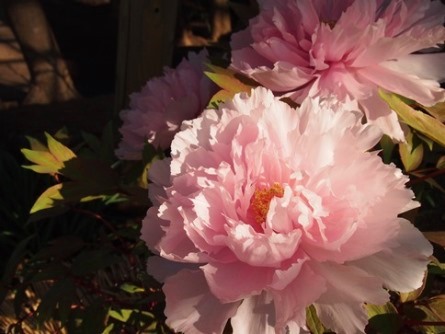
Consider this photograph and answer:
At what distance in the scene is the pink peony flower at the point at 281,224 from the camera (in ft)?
1.74

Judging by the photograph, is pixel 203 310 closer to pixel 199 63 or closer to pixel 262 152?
pixel 262 152

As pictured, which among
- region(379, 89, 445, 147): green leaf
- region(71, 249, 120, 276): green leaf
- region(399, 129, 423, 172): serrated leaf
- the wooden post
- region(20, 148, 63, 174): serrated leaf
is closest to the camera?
region(379, 89, 445, 147): green leaf

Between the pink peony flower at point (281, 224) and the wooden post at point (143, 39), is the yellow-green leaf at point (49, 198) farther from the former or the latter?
the wooden post at point (143, 39)

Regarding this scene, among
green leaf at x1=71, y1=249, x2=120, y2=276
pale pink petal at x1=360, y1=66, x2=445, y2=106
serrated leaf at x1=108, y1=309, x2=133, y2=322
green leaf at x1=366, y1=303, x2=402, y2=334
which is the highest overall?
pale pink petal at x1=360, y1=66, x2=445, y2=106

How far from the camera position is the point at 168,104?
874 mm

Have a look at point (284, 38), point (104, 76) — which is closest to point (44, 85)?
point (104, 76)

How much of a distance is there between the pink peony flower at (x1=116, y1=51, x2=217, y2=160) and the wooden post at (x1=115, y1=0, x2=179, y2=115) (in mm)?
483

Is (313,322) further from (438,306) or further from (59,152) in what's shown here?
(59,152)

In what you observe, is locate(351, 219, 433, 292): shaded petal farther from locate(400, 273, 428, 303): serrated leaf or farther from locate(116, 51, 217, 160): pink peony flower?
locate(116, 51, 217, 160): pink peony flower

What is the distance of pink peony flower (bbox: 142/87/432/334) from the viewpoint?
1.74ft

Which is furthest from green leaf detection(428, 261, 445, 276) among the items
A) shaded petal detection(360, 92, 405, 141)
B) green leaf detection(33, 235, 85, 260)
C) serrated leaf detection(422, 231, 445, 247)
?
green leaf detection(33, 235, 85, 260)

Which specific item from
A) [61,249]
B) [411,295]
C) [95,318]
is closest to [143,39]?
[61,249]

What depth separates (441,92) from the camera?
0.64 metres

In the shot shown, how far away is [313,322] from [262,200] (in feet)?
0.40
